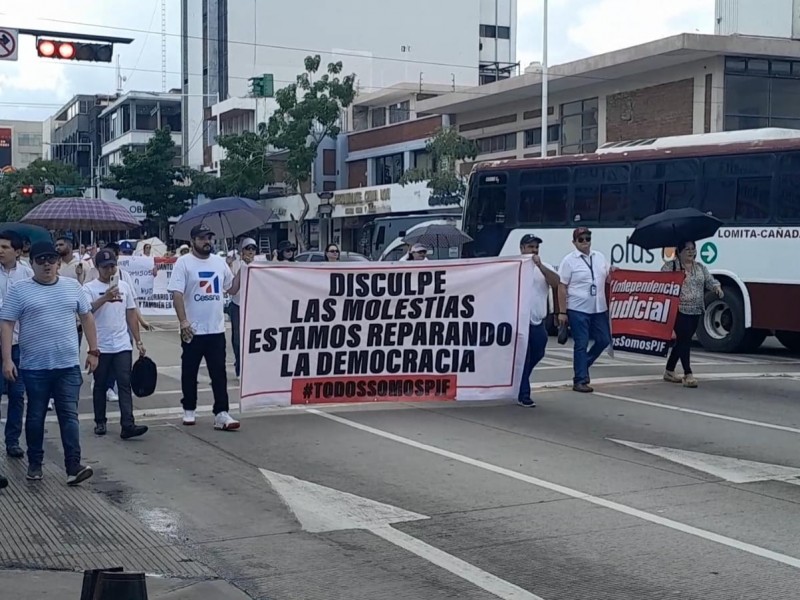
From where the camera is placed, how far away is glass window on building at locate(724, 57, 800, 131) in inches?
1383

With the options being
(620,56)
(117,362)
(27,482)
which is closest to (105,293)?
(117,362)

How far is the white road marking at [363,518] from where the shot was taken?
607 centimetres

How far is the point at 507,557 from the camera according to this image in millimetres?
6496

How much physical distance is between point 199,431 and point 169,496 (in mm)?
2596

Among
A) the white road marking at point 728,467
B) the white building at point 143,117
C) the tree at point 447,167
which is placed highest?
the white building at point 143,117

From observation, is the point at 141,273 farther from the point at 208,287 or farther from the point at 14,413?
the point at 14,413

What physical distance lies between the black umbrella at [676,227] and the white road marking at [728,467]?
5.08m

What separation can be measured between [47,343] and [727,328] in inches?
530

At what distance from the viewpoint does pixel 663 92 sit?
1459 inches

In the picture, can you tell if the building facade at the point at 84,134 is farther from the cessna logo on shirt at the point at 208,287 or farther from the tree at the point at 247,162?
the cessna logo on shirt at the point at 208,287

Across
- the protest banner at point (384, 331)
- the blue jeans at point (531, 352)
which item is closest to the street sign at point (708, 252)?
the blue jeans at point (531, 352)

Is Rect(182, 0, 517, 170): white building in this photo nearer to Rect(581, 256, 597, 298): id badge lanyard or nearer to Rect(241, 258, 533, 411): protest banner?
Rect(581, 256, 597, 298): id badge lanyard

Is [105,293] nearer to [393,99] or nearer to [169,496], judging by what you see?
[169,496]

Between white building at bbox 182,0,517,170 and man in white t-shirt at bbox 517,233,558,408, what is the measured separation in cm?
5595
